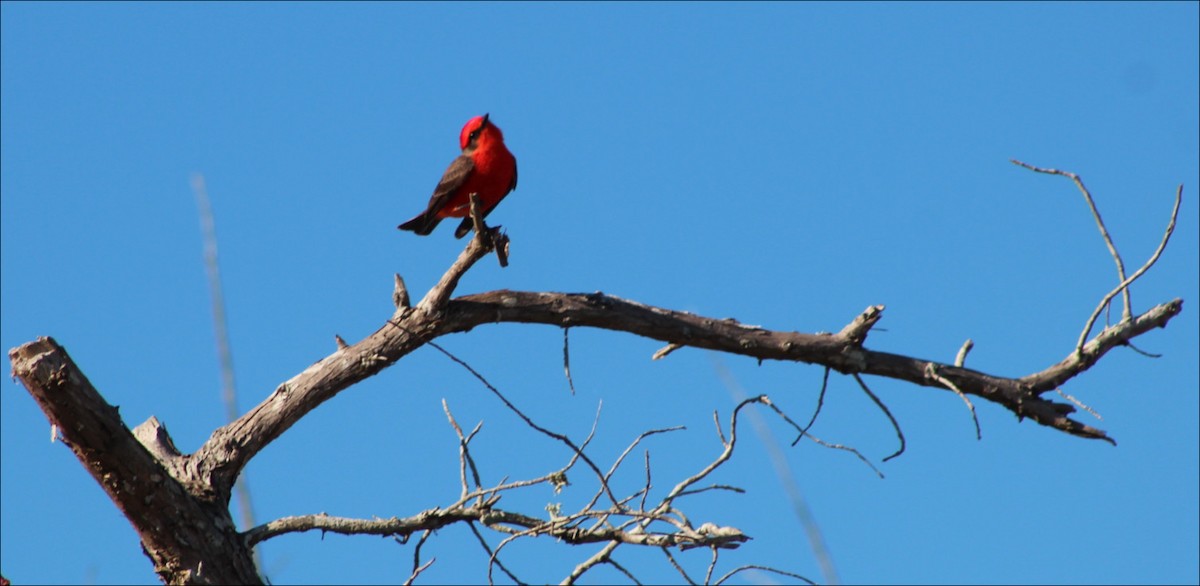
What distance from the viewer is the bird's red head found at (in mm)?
7246

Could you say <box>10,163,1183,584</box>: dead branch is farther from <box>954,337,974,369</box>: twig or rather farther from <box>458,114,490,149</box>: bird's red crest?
<box>458,114,490,149</box>: bird's red crest

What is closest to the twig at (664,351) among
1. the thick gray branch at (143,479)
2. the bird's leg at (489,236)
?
the bird's leg at (489,236)

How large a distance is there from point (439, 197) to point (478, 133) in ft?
2.84

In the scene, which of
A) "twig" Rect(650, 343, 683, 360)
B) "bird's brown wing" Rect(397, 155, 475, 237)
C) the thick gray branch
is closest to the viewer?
the thick gray branch

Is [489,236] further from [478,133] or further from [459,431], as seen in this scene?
[478,133]

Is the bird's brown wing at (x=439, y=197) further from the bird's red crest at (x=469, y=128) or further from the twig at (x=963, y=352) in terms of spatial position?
the twig at (x=963, y=352)

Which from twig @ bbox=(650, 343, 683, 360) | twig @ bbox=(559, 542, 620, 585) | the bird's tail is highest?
the bird's tail

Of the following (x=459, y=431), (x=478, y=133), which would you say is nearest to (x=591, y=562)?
(x=459, y=431)

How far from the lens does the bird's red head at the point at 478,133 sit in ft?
23.8

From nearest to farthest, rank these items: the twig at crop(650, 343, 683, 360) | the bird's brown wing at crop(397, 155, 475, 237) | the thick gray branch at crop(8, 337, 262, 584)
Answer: the thick gray branch at crop(8, 337, 262, 584)
the twig at crop(650, 343, 683, 360)
the bird's brown wing at crop(397, 155, 475, 237)

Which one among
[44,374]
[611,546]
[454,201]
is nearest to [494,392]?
[611,546]

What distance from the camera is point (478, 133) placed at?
288 inches

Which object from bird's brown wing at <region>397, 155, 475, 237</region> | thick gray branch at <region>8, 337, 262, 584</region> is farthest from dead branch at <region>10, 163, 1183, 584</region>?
bird's brown wing at <region>397, 155, 475, 237</region>

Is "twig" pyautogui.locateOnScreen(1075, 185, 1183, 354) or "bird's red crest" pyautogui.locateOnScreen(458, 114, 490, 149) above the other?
"bird's red crest" pyautogui.locateOnScreen(458, 114, 490, 149)
